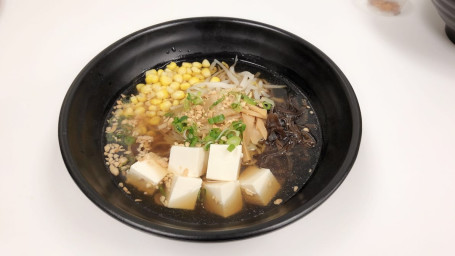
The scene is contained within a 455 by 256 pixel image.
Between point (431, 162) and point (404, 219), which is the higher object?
point (431, 162)

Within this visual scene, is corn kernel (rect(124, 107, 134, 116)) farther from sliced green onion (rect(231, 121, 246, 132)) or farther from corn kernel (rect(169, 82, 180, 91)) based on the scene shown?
sliced green onion (rect(231, 121, 246, 132))

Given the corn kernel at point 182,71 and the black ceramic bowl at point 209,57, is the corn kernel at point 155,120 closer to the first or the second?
the black ceramic bowl at point 209,57

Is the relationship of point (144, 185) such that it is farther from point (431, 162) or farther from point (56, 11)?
point (56, 11)

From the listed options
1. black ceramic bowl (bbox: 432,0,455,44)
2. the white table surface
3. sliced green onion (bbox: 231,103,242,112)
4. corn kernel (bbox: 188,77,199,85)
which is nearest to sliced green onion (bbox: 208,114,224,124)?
sliced green onion (bbox: 231,103,242,112)

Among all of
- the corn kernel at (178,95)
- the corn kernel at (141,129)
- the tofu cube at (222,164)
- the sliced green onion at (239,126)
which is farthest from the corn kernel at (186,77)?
the tofu cube at (222,164)

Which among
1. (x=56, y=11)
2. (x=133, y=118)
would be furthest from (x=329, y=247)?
(x=56, y=11)

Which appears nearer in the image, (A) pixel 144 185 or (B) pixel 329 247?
(B) pixel 329 247


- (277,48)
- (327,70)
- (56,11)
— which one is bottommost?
(327,70)
